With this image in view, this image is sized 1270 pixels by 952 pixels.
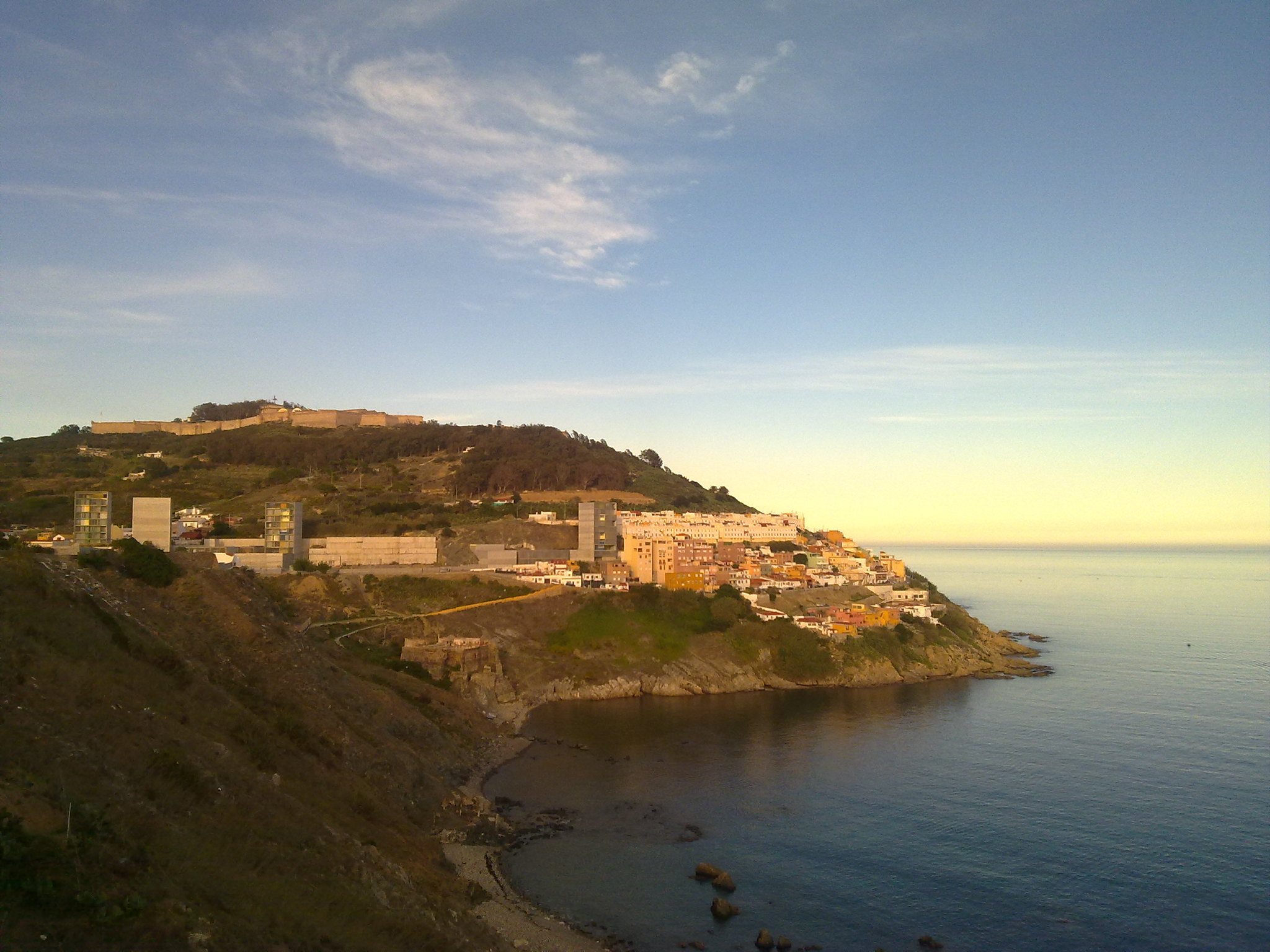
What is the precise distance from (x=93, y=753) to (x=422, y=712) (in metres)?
19.9

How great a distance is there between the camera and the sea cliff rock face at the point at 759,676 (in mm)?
43375

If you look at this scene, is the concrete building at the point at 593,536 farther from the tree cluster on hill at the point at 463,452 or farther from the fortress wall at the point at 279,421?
the fortress wall at the point at 279,421

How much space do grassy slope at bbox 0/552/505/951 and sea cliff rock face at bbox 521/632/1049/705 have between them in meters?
19.2

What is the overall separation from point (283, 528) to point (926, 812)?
4399cm

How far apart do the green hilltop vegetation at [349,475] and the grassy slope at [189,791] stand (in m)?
40.7

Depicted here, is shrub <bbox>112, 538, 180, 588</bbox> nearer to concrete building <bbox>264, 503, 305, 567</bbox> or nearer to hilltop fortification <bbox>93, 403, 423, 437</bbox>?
concrete building <bbox>264, 503, 305, 567</bbox>

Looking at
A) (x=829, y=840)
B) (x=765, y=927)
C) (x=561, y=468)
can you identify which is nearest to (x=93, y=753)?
(x=765, y=927)

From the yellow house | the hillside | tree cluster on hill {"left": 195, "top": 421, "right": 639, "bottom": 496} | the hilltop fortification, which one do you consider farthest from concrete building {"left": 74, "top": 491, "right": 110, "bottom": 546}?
the hilltop fortification

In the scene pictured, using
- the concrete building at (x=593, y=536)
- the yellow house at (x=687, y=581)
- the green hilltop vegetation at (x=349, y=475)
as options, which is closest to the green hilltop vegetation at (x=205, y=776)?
the yellow house at (x=687, y=581)

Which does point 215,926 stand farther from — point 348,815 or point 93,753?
point 348,815

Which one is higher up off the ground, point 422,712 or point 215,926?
point 215,926

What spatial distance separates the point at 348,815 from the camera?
16.7m

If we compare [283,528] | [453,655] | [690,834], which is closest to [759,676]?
[453,655]

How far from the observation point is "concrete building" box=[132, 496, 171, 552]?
39156mm
